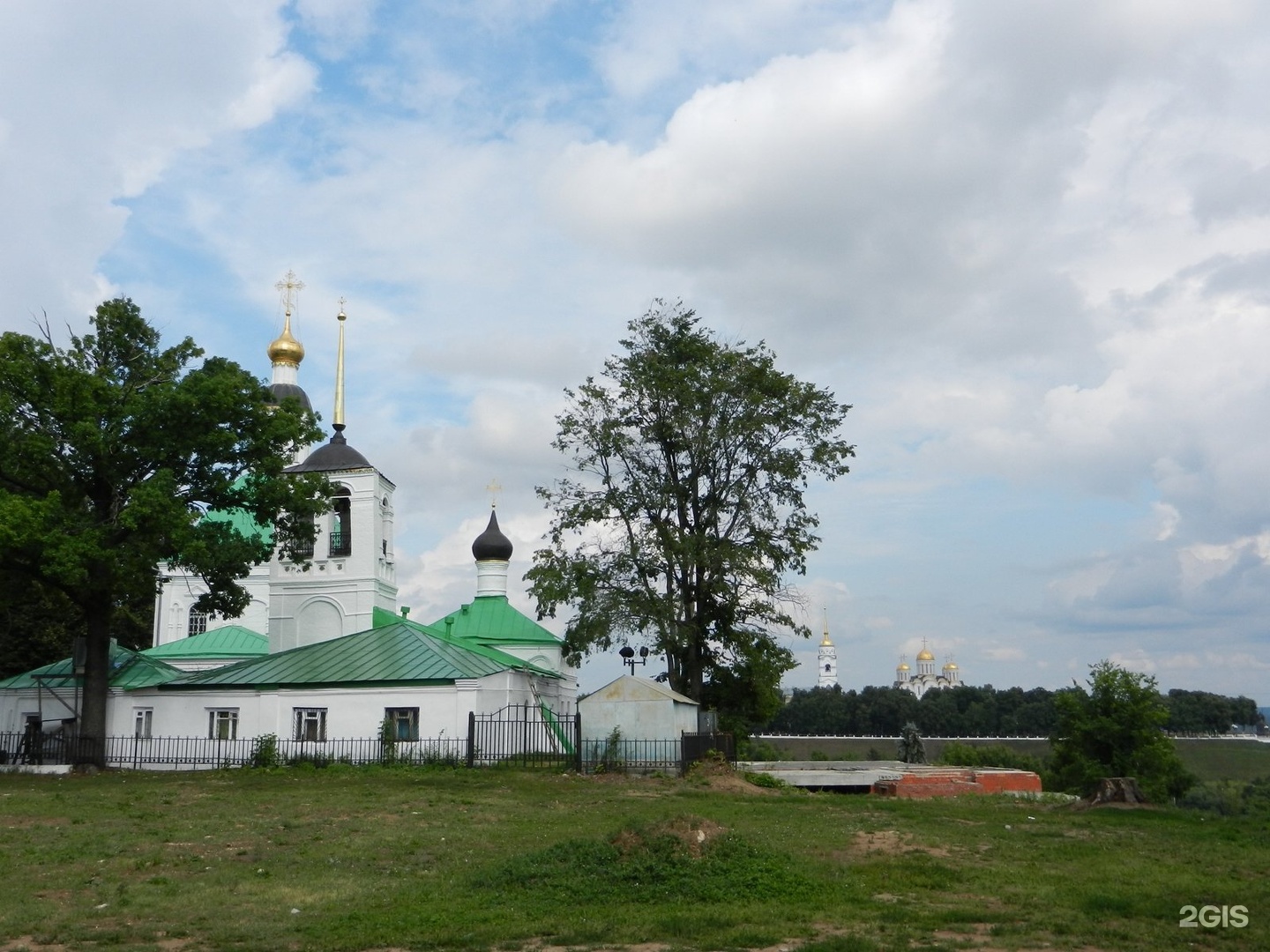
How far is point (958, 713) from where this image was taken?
335 ft

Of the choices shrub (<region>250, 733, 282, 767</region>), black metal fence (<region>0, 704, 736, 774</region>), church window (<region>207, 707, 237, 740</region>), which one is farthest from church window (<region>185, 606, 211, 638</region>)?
shrub (<region>250, 733, 282, 767</region>)

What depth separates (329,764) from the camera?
26578 mm

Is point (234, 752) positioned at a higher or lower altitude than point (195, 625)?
lower

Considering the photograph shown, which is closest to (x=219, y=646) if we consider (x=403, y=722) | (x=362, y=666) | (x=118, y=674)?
(x=118, y=674)

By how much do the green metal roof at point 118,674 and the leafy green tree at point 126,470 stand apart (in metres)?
1.57

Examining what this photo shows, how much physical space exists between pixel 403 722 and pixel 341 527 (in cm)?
1010

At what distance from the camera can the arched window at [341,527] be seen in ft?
118

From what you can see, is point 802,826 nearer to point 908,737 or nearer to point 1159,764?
point 1159,764

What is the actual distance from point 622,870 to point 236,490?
64.1 ft

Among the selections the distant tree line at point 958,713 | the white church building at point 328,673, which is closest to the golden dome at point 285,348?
the white church building at point 328,673

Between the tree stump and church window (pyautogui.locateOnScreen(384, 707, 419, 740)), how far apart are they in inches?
615

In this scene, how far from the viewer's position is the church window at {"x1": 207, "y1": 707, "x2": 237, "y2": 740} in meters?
29.3

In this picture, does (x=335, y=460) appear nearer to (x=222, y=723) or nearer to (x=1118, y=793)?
(x=222, y=723)

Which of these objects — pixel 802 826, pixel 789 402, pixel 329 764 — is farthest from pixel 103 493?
pixel 802 826
